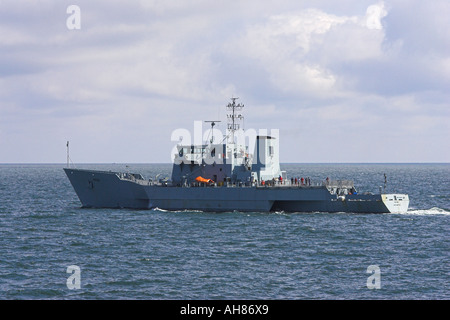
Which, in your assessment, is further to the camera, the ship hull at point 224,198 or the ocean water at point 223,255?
the ship hull at point 224,198

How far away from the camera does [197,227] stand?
47125mm

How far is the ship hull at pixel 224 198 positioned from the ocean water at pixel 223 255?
3.04 feet

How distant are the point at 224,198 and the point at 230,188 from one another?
1010 mm

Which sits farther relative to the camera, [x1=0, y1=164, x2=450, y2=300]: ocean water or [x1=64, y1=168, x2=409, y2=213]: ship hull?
[x1=64, y1=168, x2=409, y2=213]: ship hull

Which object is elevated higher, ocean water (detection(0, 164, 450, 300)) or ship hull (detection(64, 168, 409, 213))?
ship hull (detection(64, 168, 409, 213))

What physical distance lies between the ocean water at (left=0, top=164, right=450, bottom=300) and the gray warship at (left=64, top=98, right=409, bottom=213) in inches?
42.7

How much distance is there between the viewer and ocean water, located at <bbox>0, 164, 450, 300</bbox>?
1121 inches

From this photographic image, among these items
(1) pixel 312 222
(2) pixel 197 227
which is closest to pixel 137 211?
(2) pixel 197 227

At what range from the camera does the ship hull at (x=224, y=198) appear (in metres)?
52.7

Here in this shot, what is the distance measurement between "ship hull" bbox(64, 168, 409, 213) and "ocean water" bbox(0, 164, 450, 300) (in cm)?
93

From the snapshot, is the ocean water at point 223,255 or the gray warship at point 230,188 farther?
the gray warship at point 230,188

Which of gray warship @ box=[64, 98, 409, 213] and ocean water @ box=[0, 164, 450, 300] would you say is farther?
gray warship @ box=[64, 98, 409, 213]

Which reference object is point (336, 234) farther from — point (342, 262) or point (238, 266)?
point (238, 266)

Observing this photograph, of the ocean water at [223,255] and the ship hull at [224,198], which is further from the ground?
the ship hull at [224,198]
